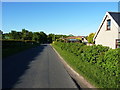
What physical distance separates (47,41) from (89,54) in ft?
350

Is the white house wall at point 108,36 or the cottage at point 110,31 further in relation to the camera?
the white house wall at point 108,36

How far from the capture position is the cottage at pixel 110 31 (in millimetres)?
17414

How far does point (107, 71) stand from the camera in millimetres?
7922

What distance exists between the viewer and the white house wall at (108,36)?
17.7 m

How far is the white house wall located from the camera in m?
17.7

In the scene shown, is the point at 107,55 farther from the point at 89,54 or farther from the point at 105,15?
the point at 105,15

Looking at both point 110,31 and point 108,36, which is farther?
point 108,36

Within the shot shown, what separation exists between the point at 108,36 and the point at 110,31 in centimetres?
77

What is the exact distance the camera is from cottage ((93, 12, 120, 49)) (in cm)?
1741

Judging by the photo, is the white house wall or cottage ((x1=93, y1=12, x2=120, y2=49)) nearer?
cottage ((x1=93, y1=12, x2=120, y2=49))

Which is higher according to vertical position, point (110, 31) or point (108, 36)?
point (110, 31)

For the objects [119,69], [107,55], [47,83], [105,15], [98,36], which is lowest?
[47,83]

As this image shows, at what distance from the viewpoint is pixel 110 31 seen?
1850cm

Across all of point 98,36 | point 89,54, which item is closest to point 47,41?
point 98,36
